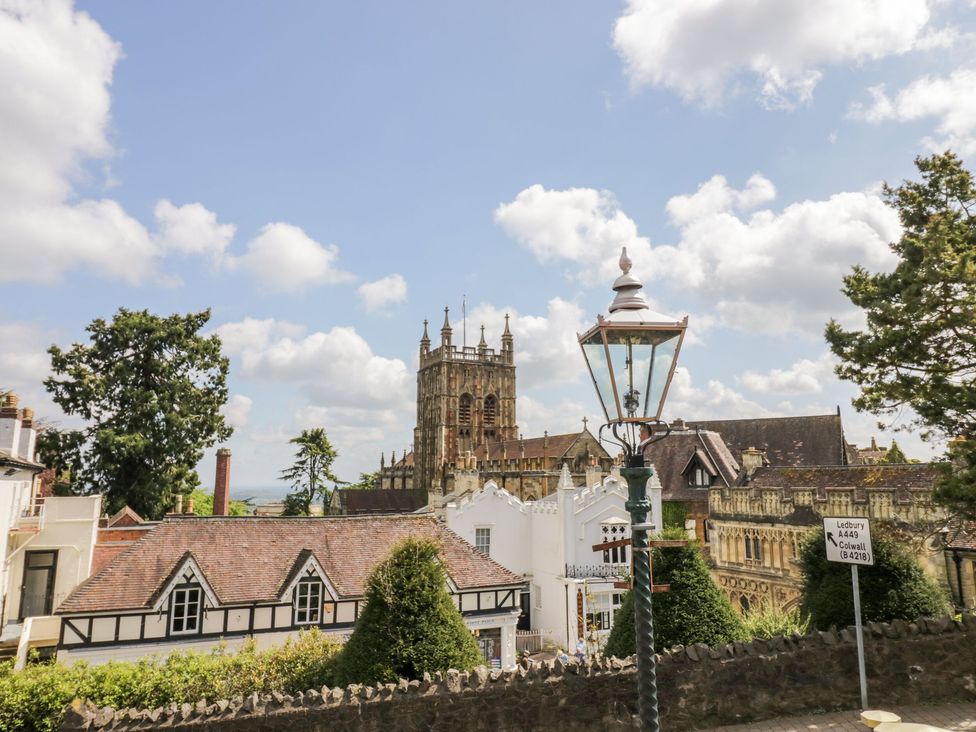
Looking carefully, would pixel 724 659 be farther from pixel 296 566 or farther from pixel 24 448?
pixel 24 448

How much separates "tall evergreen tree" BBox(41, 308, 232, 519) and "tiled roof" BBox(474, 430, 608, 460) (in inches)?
1434

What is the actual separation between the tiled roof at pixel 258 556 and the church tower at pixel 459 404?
51.4 meters

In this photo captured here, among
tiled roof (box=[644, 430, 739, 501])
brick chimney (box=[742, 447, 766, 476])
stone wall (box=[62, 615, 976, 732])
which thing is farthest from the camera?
tiled roof (box=[644, 430, 739, 501])

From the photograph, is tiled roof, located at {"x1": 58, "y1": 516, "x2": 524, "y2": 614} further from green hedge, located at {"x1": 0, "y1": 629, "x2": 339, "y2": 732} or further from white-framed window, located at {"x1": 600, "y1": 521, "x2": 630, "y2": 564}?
white-framed window, located at {"x1": 600, "y1": 521, "x2": 630, "y2": 564}

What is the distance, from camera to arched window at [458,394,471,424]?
77.6 meters

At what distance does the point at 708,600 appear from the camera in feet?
41.1

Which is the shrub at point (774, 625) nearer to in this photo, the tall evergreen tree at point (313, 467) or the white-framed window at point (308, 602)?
the white-framed window at point (308, 602)

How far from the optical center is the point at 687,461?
122ft

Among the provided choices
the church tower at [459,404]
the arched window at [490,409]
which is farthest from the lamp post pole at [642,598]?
the arched window at [490,409]

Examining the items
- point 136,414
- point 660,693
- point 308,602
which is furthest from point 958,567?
point 136,414

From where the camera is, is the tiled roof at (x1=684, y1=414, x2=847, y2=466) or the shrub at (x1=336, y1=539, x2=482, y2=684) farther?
the tiled roof at (x1=684, y1=414, x2=847, y2=466)

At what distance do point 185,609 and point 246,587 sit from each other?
1797 millimetres

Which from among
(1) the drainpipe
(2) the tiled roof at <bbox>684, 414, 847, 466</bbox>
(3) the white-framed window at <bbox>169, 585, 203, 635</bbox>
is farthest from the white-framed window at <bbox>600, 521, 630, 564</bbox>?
(3) the white-framed window at <bbox>169, 585, 203, 635</bbox>

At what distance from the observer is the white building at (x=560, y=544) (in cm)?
3098
